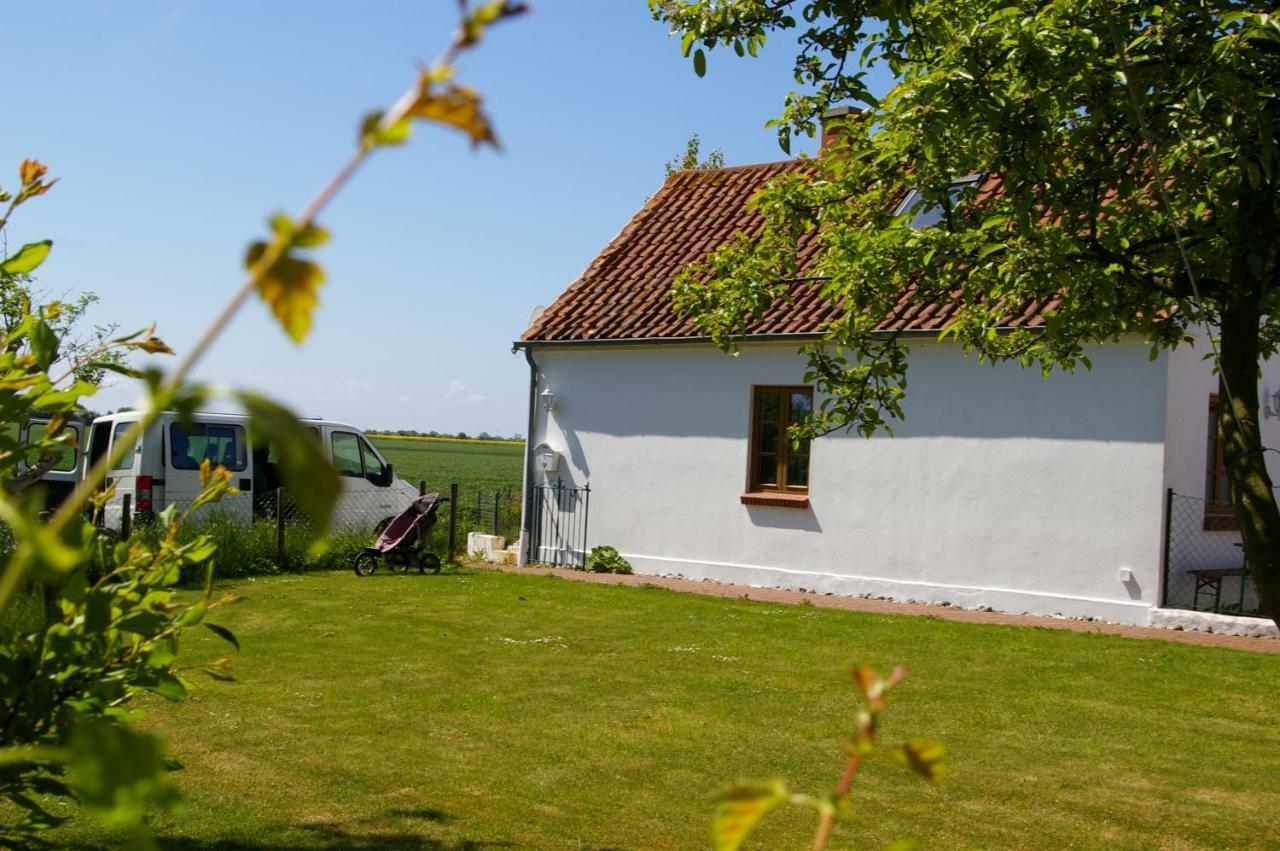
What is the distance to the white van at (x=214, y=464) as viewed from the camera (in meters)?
17.0

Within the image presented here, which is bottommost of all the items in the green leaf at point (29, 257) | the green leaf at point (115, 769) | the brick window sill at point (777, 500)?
the brick window sill at point (777, 500)

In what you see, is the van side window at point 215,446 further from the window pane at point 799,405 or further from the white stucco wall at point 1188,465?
the white stucco wall at point 1188,465

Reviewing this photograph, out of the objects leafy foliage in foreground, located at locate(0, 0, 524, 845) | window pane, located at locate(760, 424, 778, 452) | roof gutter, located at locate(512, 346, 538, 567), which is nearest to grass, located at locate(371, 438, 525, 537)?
roof gutter, located at locate(512, 346, 538, 567)

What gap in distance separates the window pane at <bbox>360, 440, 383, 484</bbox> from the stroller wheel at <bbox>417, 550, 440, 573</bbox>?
8.08ft

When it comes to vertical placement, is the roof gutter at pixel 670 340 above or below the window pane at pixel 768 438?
above

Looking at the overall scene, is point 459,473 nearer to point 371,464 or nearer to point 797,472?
point 371,464

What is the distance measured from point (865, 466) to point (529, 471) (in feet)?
18.7

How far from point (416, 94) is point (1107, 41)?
5759 millimetres

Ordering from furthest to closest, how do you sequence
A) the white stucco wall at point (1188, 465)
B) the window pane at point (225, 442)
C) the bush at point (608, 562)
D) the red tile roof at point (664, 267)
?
1. the bush at point (608, 562)
2. the window pane at point (225, 442)
3. the red tile roof at point (664, 267)
4. the white stucco wall at point (1188, 465)

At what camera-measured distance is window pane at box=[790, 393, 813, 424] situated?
A: 55.9 ft

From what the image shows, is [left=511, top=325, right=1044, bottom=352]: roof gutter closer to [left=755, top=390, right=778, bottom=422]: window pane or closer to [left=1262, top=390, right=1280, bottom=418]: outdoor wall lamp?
[left=755, top=390, right=778, bottom=422]: window pane

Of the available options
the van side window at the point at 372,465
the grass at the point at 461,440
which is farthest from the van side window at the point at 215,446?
the grass at the point at 461,440

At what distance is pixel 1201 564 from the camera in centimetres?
1491

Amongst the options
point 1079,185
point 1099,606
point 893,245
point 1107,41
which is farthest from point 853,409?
point 1099,606
